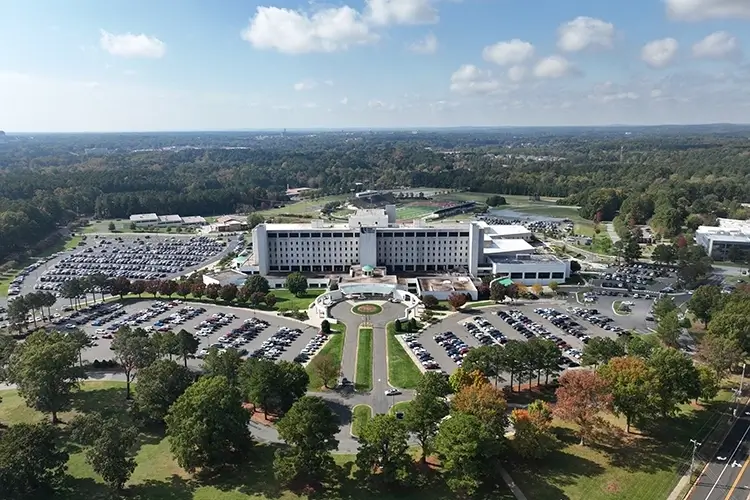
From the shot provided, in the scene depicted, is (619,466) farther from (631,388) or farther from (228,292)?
(228,292)


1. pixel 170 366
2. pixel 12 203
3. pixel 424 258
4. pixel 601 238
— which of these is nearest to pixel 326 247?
pixel 424 258

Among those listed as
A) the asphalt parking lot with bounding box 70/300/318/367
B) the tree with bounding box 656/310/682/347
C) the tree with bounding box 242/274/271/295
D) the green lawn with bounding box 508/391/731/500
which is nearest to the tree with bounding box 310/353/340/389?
the asphalt parking lot with bounding box 70/300/318/367

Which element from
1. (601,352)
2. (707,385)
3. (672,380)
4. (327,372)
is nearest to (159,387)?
(327,372)

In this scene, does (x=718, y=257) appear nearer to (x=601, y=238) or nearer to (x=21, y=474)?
(x=601, y=238)

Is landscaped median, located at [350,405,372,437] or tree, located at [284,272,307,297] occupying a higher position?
tree, located at [284,272,307,297]

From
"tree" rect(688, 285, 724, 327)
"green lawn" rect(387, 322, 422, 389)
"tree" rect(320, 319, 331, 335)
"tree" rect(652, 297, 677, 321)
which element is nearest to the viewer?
"green lawn" rect(387, 322, 422, 389)

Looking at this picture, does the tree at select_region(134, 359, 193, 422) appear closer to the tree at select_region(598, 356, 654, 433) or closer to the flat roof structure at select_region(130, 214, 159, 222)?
the tree at select_region(598, 356, 654, 433)
